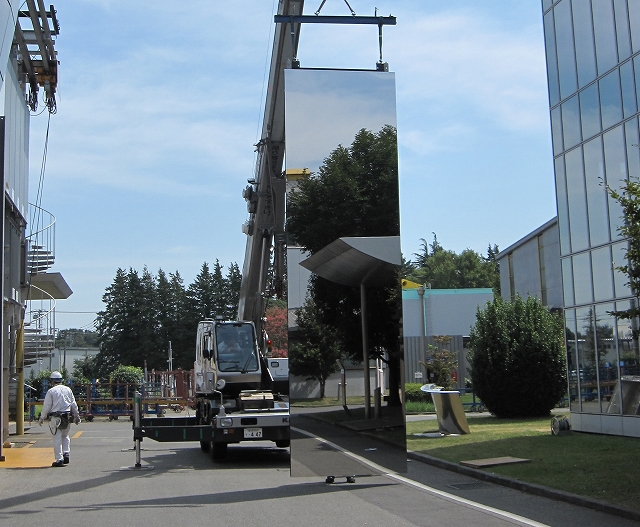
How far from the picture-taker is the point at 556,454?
15.4 m

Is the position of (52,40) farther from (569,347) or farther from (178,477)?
(569,347)

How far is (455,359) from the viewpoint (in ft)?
164

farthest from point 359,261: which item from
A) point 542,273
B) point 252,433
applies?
point 542,273

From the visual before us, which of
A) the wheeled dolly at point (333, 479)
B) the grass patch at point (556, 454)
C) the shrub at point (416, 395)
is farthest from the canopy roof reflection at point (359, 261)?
the shrub at point (416, 395)

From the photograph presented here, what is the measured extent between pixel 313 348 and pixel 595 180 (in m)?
12.7

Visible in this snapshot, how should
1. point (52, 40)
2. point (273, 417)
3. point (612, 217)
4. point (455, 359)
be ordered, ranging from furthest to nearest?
1. point (455, 359)
2. point (52, 40)
3. point (612, 217)
4. point (273, 417)

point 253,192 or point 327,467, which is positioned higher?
point 253,192

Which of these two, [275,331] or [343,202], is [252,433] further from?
[343,202]

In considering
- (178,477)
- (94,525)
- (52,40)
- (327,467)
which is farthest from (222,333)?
(52,40)

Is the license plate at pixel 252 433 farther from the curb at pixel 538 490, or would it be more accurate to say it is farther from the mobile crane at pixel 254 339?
the curb at pixel 538 490

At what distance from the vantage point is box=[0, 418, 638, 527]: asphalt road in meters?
9.24

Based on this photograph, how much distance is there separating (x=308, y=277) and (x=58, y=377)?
8.27m

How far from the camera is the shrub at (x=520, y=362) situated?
85.7ft

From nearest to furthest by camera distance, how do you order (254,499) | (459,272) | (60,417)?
1. (254,499)
2. (60,417)
3. (459,272)
